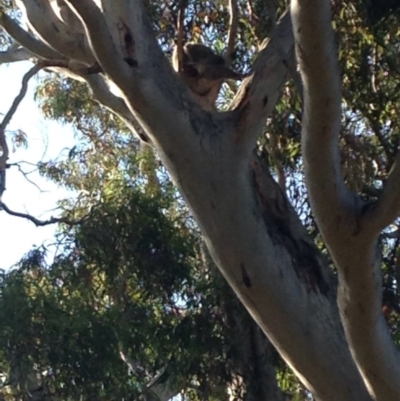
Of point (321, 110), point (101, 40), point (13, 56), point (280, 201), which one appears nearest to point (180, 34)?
point (280, 201)

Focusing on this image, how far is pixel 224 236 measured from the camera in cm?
495

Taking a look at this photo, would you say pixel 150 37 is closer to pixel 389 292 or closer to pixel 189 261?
pixel 389 292

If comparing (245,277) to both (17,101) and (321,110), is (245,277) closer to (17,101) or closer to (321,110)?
(321,110)

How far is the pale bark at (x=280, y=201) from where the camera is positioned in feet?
14.5

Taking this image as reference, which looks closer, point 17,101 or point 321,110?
point 321,110

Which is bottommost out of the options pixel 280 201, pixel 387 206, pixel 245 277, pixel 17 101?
pixel 387 206


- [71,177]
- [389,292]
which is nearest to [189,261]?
→ [389,292]

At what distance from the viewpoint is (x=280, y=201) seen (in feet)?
18.6

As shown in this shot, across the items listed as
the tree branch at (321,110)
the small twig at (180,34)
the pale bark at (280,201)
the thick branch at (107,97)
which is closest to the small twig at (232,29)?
the small twig at (180,34)

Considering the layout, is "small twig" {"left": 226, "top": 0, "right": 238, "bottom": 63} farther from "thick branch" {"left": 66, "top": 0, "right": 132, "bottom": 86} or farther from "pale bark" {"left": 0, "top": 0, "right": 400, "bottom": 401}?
"thick branch" {"left": 66, "top": 0, "right": 132, "bottom": 86}

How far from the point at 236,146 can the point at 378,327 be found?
115 cm

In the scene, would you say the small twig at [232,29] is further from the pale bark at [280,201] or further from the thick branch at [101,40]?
the thick branch at [101,40]

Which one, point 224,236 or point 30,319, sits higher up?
point 30,319

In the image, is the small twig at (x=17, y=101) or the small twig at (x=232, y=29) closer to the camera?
the small twig at (x=232, y=29)
